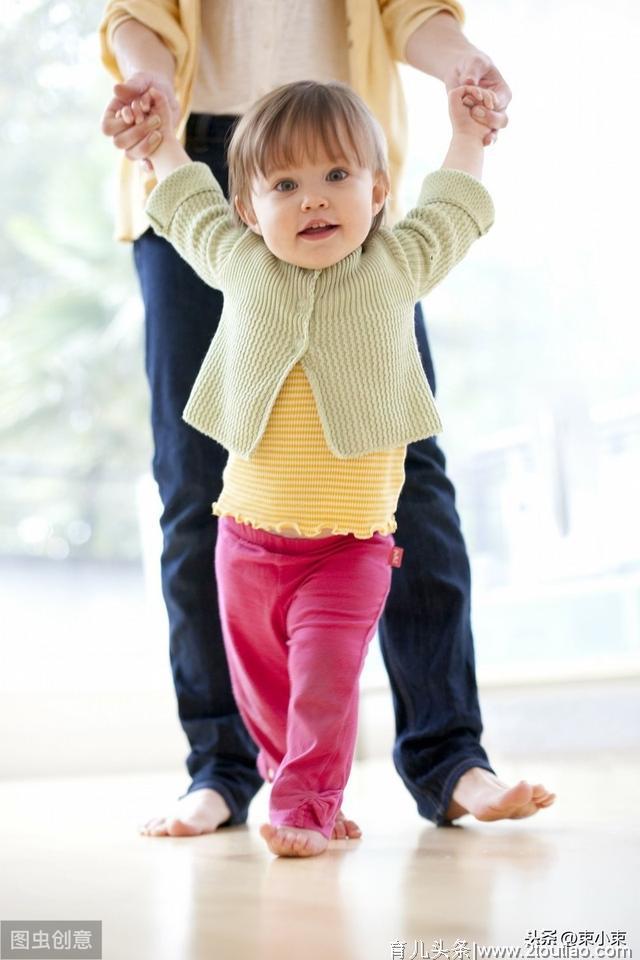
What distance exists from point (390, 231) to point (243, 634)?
1.56 ft

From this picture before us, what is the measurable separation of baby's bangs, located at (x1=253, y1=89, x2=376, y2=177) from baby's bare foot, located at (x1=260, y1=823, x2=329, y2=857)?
0.67m

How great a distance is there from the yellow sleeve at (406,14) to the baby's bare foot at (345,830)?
93 centimetres

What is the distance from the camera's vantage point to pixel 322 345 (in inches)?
51.6

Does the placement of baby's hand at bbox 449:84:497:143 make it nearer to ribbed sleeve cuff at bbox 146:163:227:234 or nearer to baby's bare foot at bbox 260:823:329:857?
ribbed sleeve cuff at bbox 146:163:227:234

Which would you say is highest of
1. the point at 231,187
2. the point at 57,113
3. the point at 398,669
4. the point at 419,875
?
the point at 57,113

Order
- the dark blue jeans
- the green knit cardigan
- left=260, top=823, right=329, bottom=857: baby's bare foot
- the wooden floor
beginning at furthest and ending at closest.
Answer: the dark blue jeans
the green knit cardigan
left=260, top=823, right=329, bottom=857: baby's bare foot
the wooden floor

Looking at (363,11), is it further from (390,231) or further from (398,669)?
(398,669)

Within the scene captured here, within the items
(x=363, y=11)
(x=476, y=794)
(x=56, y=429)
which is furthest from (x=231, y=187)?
(x=56, y=429)

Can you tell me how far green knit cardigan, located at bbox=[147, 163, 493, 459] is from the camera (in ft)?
4.28

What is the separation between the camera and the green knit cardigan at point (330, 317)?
1.31 m

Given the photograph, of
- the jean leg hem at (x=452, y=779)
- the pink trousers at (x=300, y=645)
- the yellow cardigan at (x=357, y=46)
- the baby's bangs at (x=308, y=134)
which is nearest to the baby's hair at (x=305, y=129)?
the baby's bangs at (x=308, y=134)

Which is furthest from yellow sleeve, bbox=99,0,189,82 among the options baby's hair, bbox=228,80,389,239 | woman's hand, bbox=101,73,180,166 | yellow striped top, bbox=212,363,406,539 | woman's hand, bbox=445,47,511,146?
yellow striped top, bbox=212,363,406,539

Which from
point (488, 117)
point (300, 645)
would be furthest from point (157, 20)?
point (300, 645)

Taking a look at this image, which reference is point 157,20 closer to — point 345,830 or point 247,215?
point 247,215
